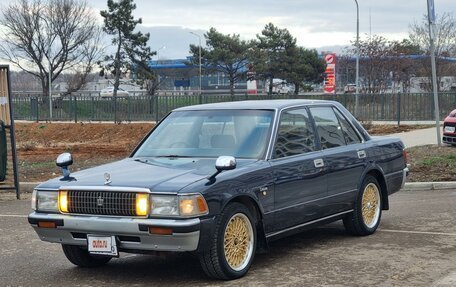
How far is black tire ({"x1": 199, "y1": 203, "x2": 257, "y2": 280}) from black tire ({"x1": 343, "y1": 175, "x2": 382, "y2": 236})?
2063 mm

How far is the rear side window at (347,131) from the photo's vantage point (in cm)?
823

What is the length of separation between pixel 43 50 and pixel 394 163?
2093 inches

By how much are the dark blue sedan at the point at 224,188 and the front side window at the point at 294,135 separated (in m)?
0.01

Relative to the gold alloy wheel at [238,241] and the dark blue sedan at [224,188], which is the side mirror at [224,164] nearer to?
the dark blue sedan at [224,188]

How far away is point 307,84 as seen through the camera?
64.1 m

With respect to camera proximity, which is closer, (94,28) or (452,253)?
(452,253)

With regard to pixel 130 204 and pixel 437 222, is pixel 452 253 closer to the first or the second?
pixel 437 222

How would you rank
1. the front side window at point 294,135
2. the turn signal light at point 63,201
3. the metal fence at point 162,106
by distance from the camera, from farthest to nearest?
1. the metal fence at point 162,106
2. the front side window at point 294,135
3. the turn signal light at point 63,201

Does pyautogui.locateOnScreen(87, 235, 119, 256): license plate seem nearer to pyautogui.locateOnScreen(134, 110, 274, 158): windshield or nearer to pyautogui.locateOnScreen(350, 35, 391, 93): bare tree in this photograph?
pyautogui.locateOnScreen(134, 110, 274, 158): windshield

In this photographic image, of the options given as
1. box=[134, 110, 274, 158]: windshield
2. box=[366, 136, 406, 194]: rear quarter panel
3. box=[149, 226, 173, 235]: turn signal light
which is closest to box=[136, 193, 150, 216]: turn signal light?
box=[149, 226, 173, 235]: turn signal light

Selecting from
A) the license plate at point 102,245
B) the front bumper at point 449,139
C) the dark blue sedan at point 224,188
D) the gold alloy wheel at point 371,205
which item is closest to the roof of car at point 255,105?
the dark blue sedan at point 224,188

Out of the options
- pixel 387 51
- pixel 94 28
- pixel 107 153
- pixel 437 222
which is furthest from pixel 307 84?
pixel 437 222

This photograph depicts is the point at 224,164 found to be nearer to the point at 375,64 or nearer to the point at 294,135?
the point at 294,135

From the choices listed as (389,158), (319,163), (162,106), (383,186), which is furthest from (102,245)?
(162,106)
